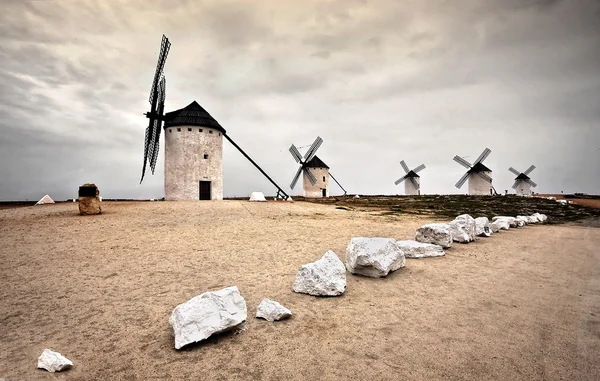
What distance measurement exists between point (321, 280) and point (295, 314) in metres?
1.03

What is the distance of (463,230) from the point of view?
11086mm

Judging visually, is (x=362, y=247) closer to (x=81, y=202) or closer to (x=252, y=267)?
(x=252, y=267)

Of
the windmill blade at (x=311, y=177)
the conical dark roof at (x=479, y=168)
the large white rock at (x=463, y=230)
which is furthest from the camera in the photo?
the conical dark roof at (x=479, y=168)

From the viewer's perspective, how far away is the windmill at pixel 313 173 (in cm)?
5056

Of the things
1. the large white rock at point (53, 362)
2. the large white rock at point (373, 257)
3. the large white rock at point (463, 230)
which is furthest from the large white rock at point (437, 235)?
the large white rock at point (53, 362)

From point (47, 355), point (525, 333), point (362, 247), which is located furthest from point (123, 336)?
point (525, 333)

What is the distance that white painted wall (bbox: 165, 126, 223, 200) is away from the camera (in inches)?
969

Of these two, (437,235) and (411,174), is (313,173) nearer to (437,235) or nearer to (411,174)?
(411,174)

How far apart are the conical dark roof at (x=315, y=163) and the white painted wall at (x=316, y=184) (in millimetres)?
595

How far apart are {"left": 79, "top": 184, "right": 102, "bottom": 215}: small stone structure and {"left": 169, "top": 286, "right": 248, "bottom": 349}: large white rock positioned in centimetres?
1393

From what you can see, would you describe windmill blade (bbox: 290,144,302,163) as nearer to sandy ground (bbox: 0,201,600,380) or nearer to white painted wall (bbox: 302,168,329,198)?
white painted wall (bbox: 302,168,329,198)

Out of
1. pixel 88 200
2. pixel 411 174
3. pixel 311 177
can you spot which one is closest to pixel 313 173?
pixel 311 177

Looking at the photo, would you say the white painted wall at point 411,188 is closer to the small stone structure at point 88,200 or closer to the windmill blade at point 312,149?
the windmill blade at point 312,149

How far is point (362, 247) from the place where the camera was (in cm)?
700
